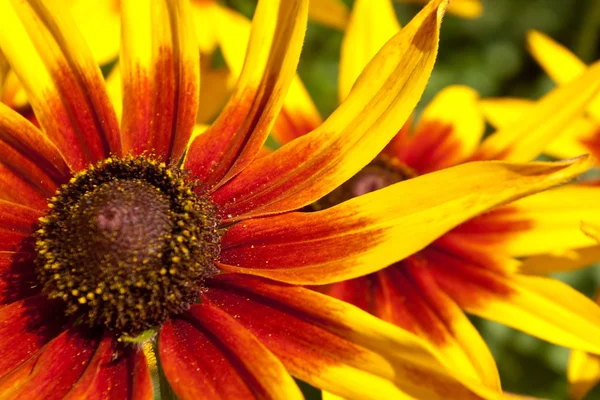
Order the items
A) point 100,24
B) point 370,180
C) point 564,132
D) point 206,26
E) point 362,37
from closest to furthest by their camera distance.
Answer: point 370,180 → point 362,37 → point 564,132 → point 100,24 → point 206,26

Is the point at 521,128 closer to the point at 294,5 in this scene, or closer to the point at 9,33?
the point at 294,5

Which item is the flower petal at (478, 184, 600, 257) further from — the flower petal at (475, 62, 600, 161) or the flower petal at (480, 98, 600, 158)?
the flower petal at (480, 98, 600, 158)

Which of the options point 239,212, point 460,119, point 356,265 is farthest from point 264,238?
point 460,119

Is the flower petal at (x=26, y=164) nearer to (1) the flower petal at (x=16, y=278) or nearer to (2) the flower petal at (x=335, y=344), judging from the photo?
(1) the flower petal at (x=16, y=278)

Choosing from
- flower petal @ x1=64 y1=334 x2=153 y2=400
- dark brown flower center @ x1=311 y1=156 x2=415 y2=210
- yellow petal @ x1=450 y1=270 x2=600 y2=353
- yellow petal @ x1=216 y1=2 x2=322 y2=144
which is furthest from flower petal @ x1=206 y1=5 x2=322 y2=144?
flower petal @ x1=64 y1=334 x2=153 y2=400

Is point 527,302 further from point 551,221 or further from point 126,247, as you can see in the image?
point 126,247

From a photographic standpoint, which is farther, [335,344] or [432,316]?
[432,316]

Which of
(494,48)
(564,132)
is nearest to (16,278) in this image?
(564,132)
